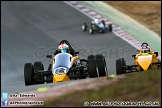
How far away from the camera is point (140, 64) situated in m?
16.1

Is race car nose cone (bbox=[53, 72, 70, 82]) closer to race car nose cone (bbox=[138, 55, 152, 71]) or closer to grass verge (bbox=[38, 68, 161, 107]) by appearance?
race car nose cone (bbox=[138, 55, 152, 71])

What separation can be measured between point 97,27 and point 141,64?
431 inches

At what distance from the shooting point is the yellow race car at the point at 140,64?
15.9m

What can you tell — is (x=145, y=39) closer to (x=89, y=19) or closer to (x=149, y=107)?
(x=89, y=19)

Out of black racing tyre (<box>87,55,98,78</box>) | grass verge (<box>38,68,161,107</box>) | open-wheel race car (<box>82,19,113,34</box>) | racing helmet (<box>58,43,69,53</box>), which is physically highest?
open-wheel race car (<box>82,19,113,34</box>)

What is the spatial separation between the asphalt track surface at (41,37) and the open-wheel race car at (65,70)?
221 inches

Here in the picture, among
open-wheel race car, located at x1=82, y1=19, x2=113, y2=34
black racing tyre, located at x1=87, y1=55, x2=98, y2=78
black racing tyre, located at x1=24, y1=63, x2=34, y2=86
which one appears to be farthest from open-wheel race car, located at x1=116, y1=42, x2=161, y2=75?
open-wheel race car, located at x1=82, y1=19, x2=113, y2=34

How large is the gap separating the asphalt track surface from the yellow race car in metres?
5.48

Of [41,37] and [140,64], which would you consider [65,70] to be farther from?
[41,37]

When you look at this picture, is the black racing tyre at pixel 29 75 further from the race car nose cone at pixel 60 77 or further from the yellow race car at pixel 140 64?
the yellow race car at pixel 140 64

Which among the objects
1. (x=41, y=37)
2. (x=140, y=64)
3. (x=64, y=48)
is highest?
(x=41, y=37)

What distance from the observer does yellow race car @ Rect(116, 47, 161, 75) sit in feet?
52.0

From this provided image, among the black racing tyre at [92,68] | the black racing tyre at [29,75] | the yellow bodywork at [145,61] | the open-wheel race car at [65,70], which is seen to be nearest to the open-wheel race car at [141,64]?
the yellow bodywork at [145,61]

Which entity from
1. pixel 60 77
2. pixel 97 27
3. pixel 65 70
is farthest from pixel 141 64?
pixel 97 27
